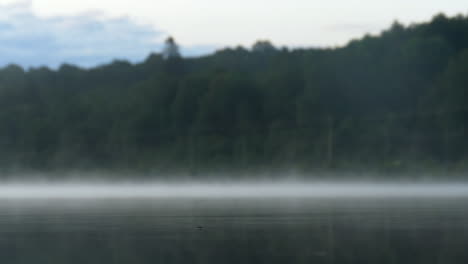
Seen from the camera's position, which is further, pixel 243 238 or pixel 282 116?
pixel 282 116

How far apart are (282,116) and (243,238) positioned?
73.2 metres

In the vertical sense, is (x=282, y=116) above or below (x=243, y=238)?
above

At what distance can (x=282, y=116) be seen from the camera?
87.4 meters

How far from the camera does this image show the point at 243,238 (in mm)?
14352

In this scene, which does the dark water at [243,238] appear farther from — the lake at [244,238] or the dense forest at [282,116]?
the dense forest at [282,116]

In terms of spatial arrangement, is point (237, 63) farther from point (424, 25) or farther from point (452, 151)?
point (452, 151)

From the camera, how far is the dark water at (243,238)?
11.7m

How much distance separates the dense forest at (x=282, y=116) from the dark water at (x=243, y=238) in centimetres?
4569

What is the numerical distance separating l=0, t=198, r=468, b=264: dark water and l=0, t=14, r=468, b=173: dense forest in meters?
45.7

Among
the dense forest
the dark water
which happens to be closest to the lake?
the dark water

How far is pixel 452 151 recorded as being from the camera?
66.1m

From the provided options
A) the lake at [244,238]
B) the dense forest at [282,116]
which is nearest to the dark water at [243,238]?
the lake at [244,238]

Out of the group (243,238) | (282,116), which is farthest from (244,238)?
(282,116)

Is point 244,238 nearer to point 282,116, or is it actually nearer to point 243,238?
point 243,238
